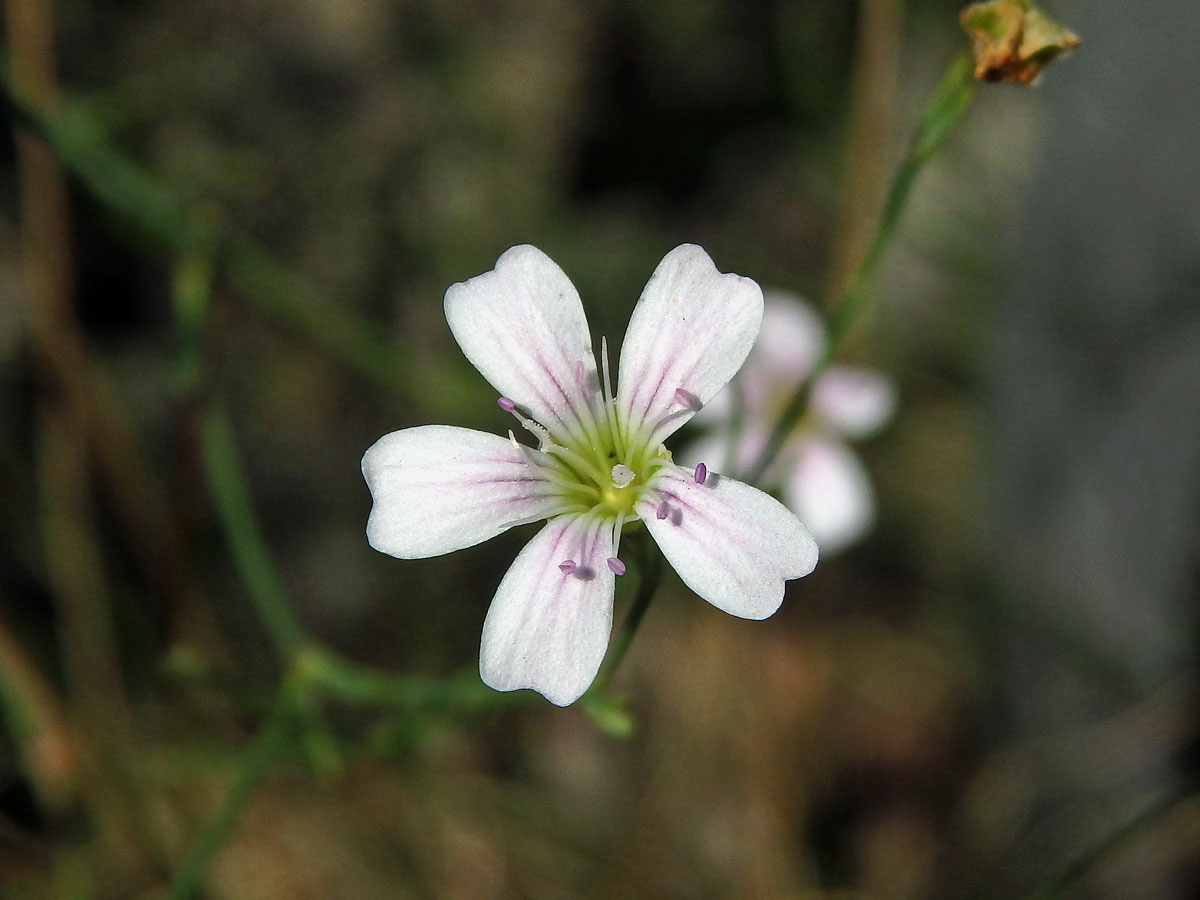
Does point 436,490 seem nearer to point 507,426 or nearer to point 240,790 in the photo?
point 240,790

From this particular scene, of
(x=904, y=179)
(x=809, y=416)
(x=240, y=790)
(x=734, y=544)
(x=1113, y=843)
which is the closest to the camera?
(x=734, y=544)

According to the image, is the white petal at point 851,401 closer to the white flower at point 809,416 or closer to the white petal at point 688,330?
the white flower at point 809,416

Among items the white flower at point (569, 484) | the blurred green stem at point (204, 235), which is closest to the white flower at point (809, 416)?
the blurred green stem at point (204, 235)

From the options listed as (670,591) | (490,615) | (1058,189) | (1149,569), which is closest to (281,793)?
(670,591)

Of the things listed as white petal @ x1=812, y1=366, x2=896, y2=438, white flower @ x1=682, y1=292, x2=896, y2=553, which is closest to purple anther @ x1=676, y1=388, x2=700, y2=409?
white flower @ x1=682, y1=292, x2=896, y2=553

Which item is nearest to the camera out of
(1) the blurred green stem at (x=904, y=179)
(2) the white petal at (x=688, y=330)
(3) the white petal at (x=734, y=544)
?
(3) the white petal at (x=734, y=544)

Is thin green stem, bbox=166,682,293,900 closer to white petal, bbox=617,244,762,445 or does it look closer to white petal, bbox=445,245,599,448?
white petal, bbox=445,245,599,448

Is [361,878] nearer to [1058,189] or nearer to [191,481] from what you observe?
[191,481]

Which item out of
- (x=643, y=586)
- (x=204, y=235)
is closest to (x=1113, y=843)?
(x=643, y=586)
